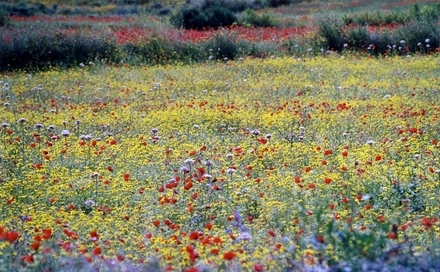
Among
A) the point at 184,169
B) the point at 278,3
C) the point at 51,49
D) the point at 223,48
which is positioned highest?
the point at 184,169

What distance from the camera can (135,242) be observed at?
4.37 metres

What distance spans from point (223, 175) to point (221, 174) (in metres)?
0.02

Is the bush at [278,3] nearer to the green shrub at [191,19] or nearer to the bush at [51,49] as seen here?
the green shrub at [191,19]

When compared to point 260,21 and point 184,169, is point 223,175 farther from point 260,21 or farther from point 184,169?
point 260,21

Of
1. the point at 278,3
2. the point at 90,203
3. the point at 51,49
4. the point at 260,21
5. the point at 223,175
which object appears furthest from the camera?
the point at 278,3

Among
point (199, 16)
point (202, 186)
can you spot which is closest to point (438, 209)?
point (202, 186)

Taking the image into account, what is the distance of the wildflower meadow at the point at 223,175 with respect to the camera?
394 centimetres

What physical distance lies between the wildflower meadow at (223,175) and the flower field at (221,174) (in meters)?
0.02

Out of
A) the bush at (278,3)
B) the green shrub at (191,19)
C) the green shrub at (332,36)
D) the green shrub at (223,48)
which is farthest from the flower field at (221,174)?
the bush at (278,3)

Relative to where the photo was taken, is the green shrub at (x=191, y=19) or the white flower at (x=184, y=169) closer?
the white flower at (x=184, y=169)

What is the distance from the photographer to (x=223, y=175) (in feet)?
20.2

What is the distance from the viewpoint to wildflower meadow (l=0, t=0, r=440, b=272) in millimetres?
3939

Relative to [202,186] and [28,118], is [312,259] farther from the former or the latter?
[28,118]

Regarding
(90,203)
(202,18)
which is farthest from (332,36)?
(90,203)
